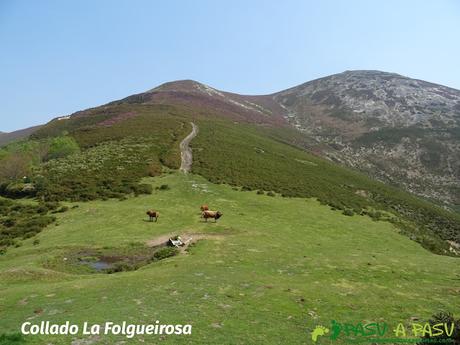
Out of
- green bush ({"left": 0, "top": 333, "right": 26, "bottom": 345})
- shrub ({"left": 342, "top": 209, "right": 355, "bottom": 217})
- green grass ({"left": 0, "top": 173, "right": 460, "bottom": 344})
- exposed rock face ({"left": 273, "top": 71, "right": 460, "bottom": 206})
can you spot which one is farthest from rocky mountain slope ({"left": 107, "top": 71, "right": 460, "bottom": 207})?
green bush ({"left": 0, "top": 333, "right": 26, "bottom": 345})

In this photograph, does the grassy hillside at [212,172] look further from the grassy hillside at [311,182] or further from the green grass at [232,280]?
the green grass at [232,280]

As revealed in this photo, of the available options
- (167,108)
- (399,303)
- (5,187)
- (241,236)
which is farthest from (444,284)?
(167,108)

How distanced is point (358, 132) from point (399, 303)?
137990 millimetres

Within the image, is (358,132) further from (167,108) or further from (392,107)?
(167,108)

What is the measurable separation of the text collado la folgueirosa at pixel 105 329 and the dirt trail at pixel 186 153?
147ft

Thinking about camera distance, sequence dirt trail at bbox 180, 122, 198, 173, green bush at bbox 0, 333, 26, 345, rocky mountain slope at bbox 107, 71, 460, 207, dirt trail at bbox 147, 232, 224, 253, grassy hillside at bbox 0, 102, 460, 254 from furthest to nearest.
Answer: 1. rocky mountain slope at bbox 107, 71, 460, 207
2. dirt trail at bbox 180, 122, 198, 173
3. grassy hillside at bbox 0, 102, 460, 254
4. dirt trail at bbox 147, 232, 224, 253
5. green bush at bbox 0, 333, 26, 345

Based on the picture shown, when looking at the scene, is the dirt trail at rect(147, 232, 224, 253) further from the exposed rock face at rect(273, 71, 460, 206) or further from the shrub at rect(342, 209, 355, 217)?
the exposed rock face at rect(273, 71, 460, 206)

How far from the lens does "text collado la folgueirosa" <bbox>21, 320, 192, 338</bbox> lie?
1395 centimetres

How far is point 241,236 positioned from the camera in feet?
108

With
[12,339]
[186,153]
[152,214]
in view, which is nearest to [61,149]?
[186,153]

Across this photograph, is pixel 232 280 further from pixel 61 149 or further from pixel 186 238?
pixel 61 149

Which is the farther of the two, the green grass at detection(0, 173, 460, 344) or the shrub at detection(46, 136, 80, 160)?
the shrub at detection(46, 136, 80, 160)

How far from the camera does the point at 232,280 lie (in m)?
21.1

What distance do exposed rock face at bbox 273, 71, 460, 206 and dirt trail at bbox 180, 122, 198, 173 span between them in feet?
163
